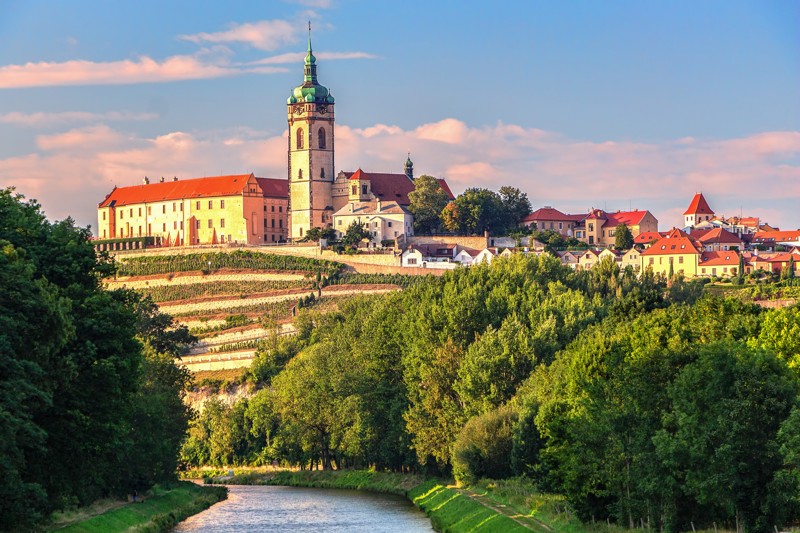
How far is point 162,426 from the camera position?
62.8m

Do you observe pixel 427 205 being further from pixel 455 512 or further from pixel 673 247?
pixel 455 512

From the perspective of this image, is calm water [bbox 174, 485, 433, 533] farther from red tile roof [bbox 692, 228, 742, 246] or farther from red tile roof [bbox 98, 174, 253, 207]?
red tile roof [bbox 98, 174, 253, 207]

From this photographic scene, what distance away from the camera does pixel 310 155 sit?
17212cm

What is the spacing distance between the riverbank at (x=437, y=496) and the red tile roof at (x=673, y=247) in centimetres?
6639

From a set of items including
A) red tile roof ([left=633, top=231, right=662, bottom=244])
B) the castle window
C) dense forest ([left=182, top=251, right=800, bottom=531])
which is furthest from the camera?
the castle window

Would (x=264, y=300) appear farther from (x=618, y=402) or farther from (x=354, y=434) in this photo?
(x=618, y=402)

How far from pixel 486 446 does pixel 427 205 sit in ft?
339

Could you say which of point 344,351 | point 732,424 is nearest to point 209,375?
point 344,351

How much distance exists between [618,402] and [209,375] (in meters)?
81.7

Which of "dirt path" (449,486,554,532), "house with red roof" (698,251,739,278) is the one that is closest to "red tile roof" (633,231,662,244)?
"house with red roof" (698,251,739,278)

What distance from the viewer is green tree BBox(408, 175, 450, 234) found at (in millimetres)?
164125

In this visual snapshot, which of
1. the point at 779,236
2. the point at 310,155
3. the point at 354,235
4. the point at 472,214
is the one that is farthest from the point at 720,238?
the point at 310,155

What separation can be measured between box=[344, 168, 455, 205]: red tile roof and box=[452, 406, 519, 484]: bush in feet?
353

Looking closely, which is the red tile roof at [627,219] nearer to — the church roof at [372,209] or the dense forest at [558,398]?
the church roof at [372,209]
